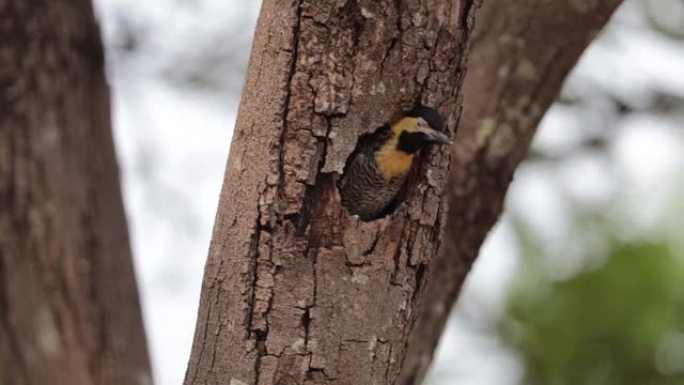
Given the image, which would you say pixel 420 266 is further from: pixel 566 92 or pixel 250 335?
pixel 566 92

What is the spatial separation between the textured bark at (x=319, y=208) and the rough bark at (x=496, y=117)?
90 centimetres

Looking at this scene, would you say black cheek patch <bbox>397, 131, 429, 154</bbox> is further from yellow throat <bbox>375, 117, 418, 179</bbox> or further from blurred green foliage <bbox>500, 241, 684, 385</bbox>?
blurred green foliage <bbox>500, 241, 684, 385</bbox>

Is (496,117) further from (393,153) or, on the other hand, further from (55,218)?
(55,218)

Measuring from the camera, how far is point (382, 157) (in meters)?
1.97

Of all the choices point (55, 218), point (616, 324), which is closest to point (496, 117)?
point (55, 218)

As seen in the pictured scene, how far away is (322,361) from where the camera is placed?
6.34 ft

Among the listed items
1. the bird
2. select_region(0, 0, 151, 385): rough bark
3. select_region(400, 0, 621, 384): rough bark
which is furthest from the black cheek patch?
select_region(0, 0, 151, 385): rough bark

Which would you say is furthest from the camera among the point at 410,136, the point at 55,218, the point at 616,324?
the point at 616,324

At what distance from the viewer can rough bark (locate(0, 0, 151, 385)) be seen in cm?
315

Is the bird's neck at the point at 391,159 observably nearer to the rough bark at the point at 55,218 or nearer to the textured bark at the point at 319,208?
the textured bark at the point at 319,208

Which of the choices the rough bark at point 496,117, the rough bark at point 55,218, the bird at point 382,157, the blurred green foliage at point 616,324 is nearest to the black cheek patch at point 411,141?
the bird at point 382,157

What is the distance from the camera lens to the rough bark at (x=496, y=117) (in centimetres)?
288

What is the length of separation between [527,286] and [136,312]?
1.61 metres

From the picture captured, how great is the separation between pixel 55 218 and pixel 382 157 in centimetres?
146
